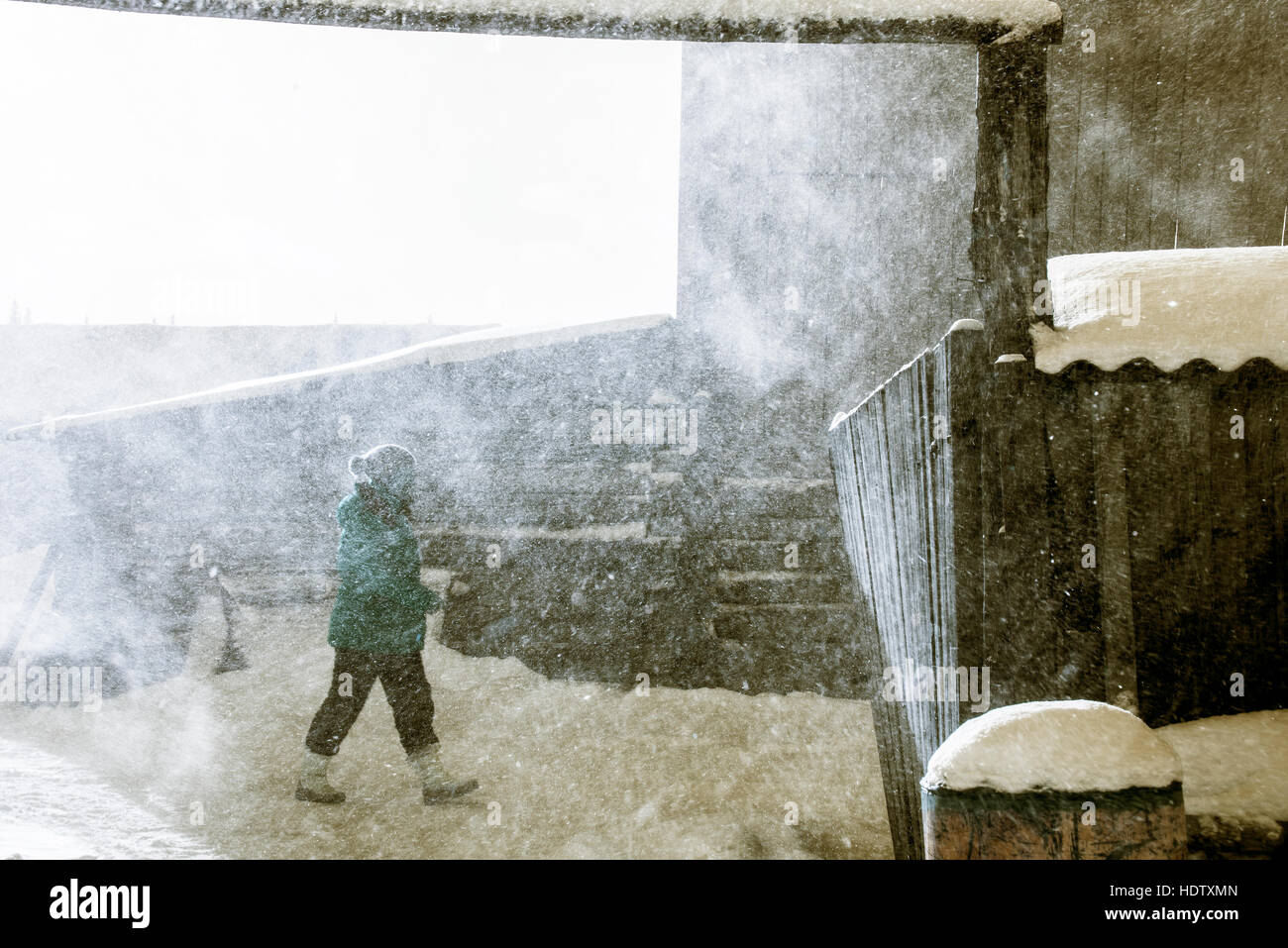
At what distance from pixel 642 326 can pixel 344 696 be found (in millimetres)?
4133

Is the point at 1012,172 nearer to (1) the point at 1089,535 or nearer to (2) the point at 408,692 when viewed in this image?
(1) the point at 1089,535

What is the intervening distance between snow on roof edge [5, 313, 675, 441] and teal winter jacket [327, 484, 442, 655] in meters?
3.33

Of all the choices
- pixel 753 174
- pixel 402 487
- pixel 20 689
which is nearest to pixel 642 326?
pixel 753 174

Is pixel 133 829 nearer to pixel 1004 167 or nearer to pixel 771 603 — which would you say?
pixel 771 603

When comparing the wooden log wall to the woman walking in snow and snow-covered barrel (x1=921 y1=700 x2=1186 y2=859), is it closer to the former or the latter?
the woman walking in snow

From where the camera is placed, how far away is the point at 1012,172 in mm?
2707

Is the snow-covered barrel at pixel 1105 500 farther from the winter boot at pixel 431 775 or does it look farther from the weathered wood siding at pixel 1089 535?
the winter boot at pixel 431 775

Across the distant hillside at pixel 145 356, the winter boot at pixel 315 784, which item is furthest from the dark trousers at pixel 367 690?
the distant hillside at pixel 145 356

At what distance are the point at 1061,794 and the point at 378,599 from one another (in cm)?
335

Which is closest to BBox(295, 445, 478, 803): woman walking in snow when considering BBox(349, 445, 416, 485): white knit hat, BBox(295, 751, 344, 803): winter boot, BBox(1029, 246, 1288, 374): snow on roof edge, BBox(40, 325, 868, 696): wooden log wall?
BBox(349, 445, 416, 485): white knit hat

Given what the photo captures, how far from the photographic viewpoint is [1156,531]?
2.79 m

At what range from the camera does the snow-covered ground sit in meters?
3.93

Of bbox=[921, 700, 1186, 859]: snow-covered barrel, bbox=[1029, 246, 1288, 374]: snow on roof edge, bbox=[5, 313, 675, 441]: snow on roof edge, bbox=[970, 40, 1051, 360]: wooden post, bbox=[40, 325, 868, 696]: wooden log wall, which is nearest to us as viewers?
bbox=[921, 700, 1186, 859]: snow-covered barrel

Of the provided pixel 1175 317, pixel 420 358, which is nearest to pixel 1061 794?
pixel 1175 317
